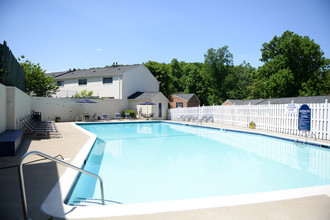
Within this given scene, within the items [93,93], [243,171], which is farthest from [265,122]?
[93,93]

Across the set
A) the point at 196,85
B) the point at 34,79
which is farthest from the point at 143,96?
the point at 196,85

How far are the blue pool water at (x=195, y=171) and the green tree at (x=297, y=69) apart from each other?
28047mm

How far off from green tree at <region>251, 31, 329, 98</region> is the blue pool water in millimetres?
28047

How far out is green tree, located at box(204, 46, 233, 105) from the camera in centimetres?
5750

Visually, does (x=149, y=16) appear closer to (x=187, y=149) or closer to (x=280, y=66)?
(x=187, y=149)

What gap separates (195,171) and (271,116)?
1010 cm

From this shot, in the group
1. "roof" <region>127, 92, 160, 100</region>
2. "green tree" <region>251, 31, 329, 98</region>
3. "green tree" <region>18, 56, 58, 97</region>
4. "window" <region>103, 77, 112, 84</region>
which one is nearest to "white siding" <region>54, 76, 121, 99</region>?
"window" <region>103, 77, 112, 84</region>

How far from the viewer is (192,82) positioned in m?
55.3

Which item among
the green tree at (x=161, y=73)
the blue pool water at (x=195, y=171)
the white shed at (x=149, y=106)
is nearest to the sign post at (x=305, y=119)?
the blue pool water at (x=195, y=171)

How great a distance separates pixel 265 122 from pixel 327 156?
698cm

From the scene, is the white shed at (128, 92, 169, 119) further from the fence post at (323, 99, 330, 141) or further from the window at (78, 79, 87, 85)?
the fence post at (323, 99, 330, 141)

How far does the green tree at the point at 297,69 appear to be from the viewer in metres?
34.8

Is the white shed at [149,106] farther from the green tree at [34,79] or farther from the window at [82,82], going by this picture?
the green tree at [34,79]

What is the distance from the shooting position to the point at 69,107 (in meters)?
22.5
